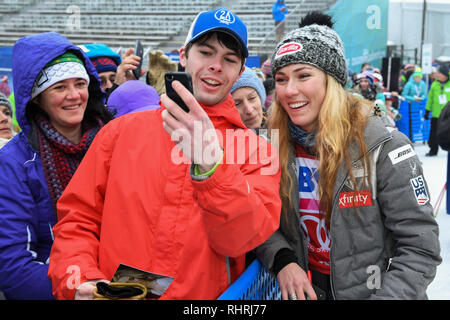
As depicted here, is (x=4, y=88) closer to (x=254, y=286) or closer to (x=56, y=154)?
(x=56, y=154)

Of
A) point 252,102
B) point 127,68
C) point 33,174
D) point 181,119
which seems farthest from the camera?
point 127,68

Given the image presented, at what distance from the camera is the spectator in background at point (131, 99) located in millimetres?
2482

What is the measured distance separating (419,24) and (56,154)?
29004mm

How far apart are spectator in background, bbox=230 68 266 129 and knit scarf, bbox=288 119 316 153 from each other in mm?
882

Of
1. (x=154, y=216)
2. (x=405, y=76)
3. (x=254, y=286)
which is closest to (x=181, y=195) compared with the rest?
(x=154, y=216)

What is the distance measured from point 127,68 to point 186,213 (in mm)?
2167

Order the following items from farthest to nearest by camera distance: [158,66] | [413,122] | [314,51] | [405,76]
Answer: [405,76]
[413,122]
[158,66]
[314,51]

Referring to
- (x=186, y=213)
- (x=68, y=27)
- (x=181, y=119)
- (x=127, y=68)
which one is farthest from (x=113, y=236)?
(x=68, y=27)

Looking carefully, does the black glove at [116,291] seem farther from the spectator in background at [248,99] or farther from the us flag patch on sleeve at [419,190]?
the spectator in background at [248,99]

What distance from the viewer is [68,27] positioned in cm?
2052

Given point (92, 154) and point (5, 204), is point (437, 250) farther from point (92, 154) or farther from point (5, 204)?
point (5, 204)

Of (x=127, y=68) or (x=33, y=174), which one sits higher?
(x=127, y=68)

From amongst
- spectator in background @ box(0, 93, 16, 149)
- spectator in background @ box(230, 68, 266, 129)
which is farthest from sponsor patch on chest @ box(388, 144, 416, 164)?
spectator in background @ box(0, 93, 16, 149)

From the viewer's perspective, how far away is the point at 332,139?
1734mm
